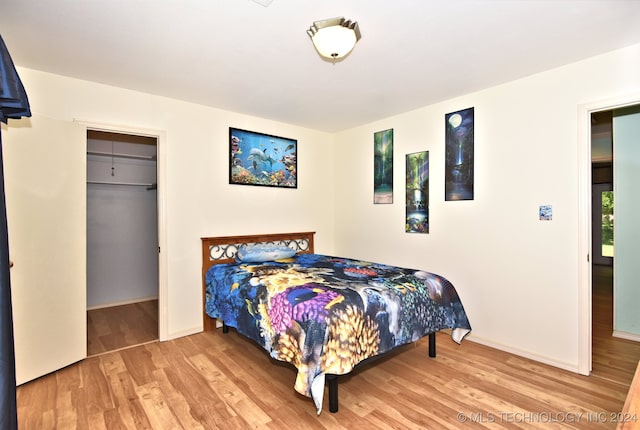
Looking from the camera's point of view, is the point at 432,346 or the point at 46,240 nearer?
the point at 46,240

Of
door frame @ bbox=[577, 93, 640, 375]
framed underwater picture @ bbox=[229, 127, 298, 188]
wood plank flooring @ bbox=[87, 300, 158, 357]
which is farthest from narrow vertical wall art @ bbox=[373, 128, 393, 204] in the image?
wood plank flooring @ bbox=[87, 300, 158, 357]

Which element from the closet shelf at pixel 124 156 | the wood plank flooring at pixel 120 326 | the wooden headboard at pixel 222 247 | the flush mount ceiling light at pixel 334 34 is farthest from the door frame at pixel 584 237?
the closet shelf at pixel 124 156

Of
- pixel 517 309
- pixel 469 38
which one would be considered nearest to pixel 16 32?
pixel 469 38

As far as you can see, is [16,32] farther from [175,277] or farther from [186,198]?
[175,277]

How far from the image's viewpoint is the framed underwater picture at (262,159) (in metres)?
4.03

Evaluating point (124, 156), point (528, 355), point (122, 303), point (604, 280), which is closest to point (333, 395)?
point (528, 355)

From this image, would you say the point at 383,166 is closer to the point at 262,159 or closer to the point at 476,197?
the point at 476,197

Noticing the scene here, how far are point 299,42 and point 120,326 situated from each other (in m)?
3.76

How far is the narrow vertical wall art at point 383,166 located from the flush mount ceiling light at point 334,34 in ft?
7.34

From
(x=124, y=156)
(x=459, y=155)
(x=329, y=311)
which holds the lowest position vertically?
(x=329, y=311)

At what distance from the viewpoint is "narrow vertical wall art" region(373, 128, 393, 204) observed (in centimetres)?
425

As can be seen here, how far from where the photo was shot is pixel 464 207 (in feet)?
11.4

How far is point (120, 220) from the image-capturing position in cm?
473

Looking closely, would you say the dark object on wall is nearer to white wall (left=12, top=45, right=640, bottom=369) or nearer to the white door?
the white door
